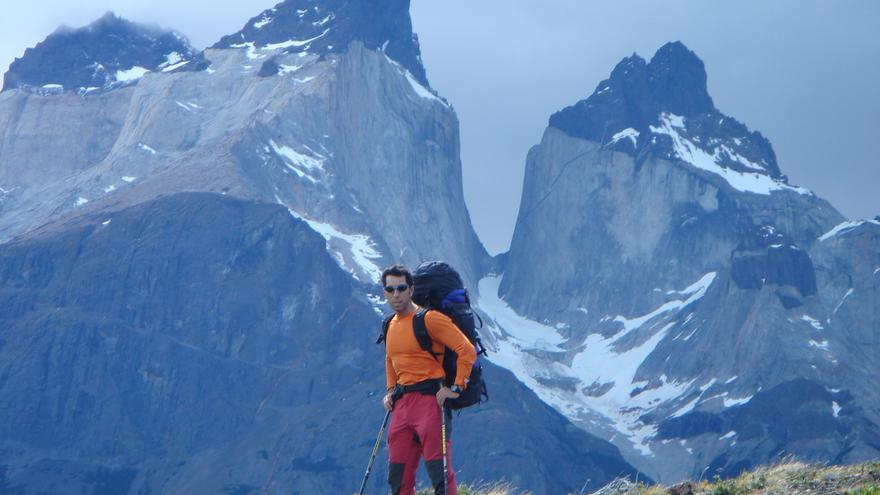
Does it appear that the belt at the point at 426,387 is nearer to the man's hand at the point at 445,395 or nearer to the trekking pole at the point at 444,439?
the trekking pole at the point at 444,439

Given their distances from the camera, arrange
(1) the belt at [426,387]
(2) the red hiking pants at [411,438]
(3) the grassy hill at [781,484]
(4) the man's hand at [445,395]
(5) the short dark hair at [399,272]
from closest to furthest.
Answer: (4) the man's hand at [445,395] → (2) the red hiking pants at [411,438] → (5) the short dark hair at [399,272] → (1) the belt at [426,387] → (3) the grassy hill at [781,484]

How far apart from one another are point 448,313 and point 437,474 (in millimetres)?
2032

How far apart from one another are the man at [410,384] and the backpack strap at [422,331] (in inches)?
1.9

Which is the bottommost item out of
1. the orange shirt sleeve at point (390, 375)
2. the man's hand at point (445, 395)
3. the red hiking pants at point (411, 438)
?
the red hiking pants at point (411, 438)

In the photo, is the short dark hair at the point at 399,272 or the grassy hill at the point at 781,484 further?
the grassy hill at the point at 781,484

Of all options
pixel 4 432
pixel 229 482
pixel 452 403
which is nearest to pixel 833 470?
pixel 452 403

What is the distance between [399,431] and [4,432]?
187 metres

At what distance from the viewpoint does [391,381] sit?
20.4m

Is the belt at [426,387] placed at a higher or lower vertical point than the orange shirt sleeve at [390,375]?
lower

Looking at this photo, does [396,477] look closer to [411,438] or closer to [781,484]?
[411,438]

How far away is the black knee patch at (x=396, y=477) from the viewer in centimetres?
1988

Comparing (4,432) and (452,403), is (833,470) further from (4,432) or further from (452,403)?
(4,432)

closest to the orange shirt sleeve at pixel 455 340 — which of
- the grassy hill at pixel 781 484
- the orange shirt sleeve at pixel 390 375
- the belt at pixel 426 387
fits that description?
the belt at pixel 426 387

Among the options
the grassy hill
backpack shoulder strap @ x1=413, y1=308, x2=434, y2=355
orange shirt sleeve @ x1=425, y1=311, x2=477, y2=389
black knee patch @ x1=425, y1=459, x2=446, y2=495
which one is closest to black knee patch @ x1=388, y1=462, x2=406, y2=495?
black knee patch @ x1=425, y1=459, x2=446, y2=495
